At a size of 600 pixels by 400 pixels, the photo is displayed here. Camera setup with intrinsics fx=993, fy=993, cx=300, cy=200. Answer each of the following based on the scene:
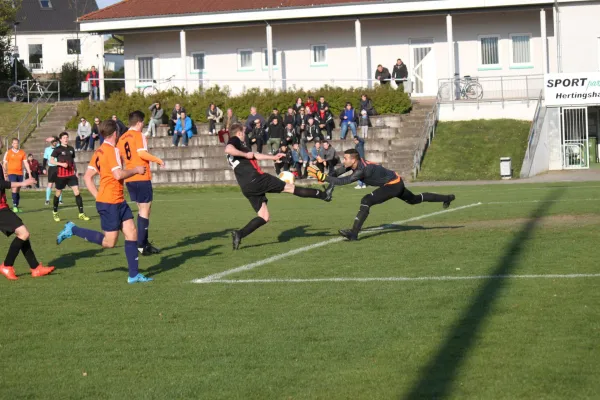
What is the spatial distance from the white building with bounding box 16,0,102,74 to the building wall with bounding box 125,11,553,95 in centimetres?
3250

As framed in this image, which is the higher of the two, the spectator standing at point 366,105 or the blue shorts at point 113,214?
the spectator standing at point 366,105

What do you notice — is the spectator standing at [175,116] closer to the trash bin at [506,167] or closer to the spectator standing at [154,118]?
the spectator standing at [154,118]

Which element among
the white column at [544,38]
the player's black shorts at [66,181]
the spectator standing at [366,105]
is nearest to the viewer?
the player's black shorts at [66,181]

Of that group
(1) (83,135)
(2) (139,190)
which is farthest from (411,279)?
(1) (83,135)

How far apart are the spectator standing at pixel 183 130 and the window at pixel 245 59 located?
35.1ft

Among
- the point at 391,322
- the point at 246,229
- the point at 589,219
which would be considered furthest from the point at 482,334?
the point at 589,219

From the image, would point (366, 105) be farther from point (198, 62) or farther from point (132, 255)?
point (132, 255)

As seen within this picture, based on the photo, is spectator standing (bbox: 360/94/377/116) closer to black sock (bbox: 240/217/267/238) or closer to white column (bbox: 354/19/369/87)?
white column (bbox: 354/19/369/87)

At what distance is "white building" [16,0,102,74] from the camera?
80.2 m

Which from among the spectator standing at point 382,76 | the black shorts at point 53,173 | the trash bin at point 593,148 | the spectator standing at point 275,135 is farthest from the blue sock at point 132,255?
the trash bin at point 593,148

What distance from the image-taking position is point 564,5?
42.8m

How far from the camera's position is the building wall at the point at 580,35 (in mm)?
42656

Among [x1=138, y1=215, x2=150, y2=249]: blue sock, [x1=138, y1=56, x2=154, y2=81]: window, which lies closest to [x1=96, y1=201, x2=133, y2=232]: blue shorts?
[x1=138, y1=215, x2=150, y2=249]: blue sock

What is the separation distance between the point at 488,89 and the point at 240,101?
10.4 meters
